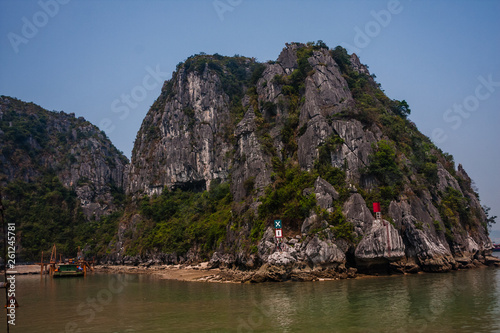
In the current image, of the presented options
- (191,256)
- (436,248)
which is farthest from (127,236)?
(436,248)

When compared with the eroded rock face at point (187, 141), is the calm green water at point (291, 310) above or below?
below

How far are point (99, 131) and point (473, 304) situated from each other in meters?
130

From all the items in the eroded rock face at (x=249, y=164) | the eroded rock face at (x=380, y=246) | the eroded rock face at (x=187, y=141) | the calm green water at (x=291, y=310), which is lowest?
the calm green water at (x=291, y=310)

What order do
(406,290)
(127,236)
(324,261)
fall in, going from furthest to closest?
(127,236) → (324,261) → (406,290)

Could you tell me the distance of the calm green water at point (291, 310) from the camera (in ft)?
49.5

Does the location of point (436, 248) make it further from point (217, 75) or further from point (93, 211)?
point (93, 211)

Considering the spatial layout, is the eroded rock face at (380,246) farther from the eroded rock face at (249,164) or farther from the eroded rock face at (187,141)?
the eroded rock face at (187,141)

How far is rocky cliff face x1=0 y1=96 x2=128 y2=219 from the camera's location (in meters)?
99.2

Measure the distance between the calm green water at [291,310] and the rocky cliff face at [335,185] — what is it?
625cm

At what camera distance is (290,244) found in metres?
34.8

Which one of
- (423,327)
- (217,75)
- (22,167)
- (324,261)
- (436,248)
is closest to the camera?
(423,327)

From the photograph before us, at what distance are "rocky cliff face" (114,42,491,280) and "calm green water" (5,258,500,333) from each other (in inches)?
246

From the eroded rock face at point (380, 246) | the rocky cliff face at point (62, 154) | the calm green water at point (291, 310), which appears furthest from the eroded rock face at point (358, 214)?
the rocky cliff face at point (62, 154)

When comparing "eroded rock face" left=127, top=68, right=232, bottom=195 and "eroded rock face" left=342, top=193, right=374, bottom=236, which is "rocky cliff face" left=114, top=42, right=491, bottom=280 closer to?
"eroded rock face" left=342, top=193, right=374, bottom=236
